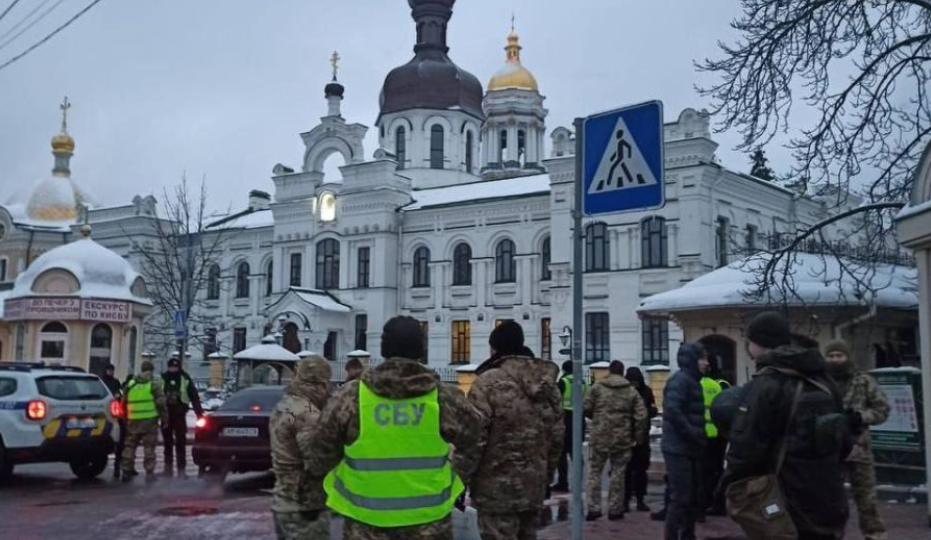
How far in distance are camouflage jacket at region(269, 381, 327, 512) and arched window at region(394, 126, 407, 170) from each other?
149 feet

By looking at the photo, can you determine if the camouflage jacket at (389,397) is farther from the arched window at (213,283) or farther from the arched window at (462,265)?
the arched window at (213,283)

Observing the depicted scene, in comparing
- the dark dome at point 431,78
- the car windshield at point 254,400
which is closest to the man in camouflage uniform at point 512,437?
the car windshield at point 254,400

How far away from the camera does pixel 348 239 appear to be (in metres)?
45.1

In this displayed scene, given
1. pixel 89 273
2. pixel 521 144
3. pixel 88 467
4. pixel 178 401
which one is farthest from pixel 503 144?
pixel 88 467

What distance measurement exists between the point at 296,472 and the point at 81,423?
27.9ft

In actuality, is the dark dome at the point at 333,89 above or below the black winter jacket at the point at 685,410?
above

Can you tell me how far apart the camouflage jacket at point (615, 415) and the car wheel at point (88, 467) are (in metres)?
8.27

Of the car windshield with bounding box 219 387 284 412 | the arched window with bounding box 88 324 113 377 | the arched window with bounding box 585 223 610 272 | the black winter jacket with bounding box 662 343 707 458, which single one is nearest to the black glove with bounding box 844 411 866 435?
the black winter jacket with bounding box 662 343 707 458

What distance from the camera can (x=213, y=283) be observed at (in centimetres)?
5259

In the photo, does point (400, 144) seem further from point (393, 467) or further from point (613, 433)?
point (393, 467)

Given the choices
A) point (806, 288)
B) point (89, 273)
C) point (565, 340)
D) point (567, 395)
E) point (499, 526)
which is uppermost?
point (89, 273)

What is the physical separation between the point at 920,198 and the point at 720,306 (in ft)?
27.5

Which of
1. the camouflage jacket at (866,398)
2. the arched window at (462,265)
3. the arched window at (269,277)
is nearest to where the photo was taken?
the camouflage jacket at (866,398)

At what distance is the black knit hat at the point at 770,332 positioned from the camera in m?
4.89
